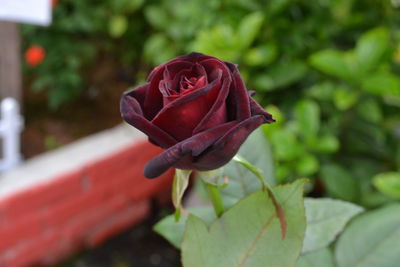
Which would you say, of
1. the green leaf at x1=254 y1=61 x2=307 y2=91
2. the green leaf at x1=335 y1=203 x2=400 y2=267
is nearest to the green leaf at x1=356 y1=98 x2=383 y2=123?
the green leaf at x1=254 y1=61 x2=307 y2=91

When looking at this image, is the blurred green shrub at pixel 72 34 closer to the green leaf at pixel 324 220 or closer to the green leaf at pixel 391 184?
the green leaf at pixel 391 184

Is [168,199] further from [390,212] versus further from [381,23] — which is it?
[390,212]

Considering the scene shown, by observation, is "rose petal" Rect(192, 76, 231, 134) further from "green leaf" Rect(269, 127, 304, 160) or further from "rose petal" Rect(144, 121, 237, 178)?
"green leaf" Rect(269, 127, 304, 160)

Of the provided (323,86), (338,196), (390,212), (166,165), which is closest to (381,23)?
(323,86)

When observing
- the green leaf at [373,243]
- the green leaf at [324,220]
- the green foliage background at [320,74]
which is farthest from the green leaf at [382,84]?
the green leaf at [324,220]

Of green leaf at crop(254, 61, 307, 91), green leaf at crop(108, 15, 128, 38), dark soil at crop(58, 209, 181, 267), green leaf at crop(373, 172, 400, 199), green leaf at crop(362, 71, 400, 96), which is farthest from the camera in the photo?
green leaf at crop(108, 15, 128, 38)

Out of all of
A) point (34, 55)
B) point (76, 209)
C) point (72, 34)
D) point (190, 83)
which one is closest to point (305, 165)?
point (76, 209)
